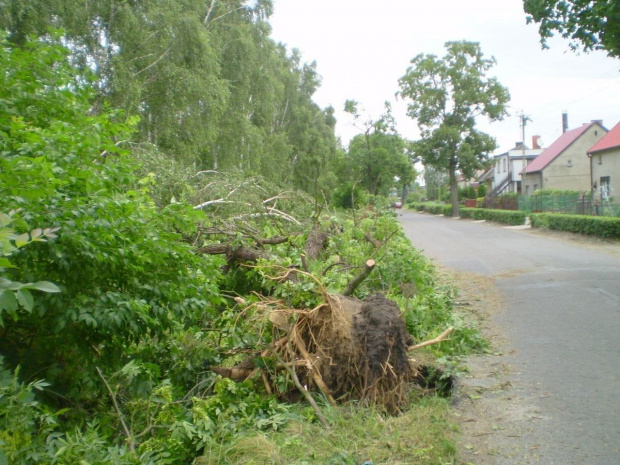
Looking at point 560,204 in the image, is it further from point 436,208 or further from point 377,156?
point 436,208

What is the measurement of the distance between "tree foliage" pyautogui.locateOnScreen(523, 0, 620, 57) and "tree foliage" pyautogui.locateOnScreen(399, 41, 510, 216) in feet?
123

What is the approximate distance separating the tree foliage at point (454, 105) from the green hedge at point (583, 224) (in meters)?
24.3

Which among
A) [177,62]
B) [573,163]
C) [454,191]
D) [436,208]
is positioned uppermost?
[177,62]

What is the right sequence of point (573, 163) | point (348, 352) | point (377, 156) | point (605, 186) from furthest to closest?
point (573, 163)
point (605, 186)
point (377, 156)
point (348, 352)

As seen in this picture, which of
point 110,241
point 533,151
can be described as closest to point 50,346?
point 110,241

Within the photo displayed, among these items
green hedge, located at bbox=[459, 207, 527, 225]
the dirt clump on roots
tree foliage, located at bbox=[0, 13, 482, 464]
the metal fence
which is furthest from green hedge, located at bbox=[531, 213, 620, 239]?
the dirt clump on roots

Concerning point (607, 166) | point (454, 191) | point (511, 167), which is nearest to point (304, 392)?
point (607, 166)

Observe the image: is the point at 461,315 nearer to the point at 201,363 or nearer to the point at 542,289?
the point at 542,289

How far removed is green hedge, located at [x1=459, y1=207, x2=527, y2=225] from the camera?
109 ft

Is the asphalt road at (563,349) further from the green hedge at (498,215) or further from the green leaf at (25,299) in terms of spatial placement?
the green hedge at (498,215)

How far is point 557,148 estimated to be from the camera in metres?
51.5

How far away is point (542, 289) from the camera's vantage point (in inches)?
427

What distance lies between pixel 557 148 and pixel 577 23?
42.2 m

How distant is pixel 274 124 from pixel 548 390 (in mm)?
34136
